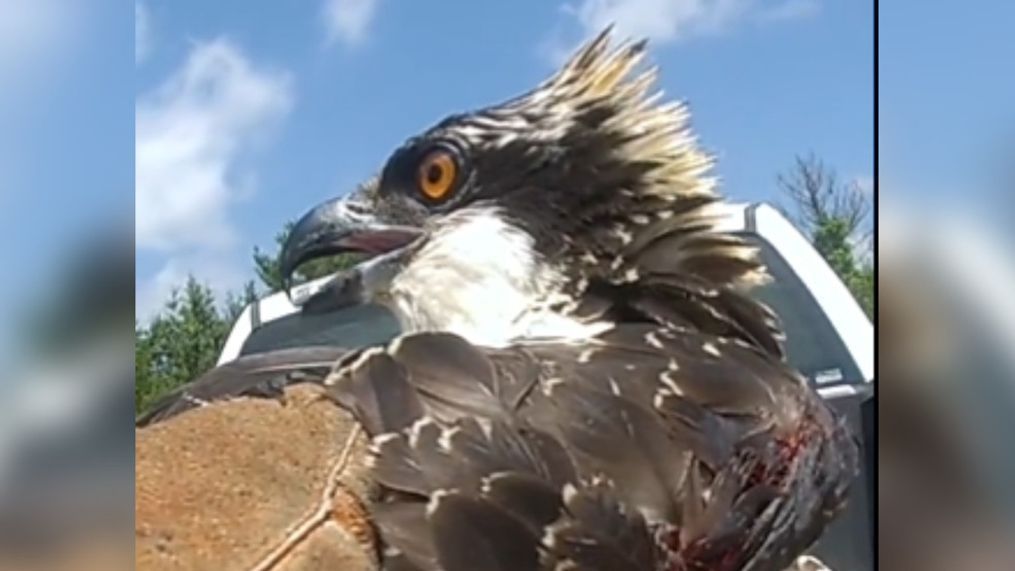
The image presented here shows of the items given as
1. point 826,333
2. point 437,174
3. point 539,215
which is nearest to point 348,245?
point 437,174

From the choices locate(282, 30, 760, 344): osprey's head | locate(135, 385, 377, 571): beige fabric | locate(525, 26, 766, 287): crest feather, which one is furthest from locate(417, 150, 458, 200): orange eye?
locate(135, 385, 377, 571): beige fabric

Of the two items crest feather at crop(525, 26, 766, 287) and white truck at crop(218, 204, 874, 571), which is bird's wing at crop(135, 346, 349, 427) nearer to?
white truck at crop(218, 204, 874, 571)

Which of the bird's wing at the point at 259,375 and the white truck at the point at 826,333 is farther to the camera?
the white truck at the point at 826,333

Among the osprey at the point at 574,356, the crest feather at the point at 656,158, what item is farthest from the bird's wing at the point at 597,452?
the crest feather at the point at 656,158

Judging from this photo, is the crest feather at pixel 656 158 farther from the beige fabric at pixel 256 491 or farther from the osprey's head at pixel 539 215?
Answer: the beige fabric at pixel 256 491

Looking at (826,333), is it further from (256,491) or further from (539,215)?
(256,491)

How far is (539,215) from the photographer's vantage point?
2129 mm

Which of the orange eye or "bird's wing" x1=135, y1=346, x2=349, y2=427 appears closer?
"bird's wing" x1=135, y1=346, x2=349, y2=427

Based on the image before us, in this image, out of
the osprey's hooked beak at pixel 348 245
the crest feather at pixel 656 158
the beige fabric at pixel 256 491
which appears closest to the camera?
the beige fabric at pixel 256 491

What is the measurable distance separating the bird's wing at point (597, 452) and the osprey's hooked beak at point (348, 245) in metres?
0.09

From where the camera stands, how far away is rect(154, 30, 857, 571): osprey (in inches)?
77.0

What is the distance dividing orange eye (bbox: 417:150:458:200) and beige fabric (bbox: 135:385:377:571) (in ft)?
1.09

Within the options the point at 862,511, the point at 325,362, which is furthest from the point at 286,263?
the point at 862,511

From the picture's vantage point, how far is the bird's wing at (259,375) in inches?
77.8
